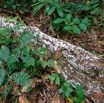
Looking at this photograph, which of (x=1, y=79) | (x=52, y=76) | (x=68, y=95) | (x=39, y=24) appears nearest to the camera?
(x=1, y=79)

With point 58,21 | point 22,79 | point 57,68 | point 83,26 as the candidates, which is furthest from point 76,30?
point 22,79

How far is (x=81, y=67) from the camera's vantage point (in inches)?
106

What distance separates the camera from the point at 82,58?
274cm

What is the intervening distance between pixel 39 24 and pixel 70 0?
0.86 m

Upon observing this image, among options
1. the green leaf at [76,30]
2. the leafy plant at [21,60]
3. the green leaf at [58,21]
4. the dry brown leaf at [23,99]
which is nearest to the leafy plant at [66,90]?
the leafy plant at [21,60]

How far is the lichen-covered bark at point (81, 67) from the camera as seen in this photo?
8.38ft

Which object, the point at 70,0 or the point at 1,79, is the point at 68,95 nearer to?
the point at 1,79

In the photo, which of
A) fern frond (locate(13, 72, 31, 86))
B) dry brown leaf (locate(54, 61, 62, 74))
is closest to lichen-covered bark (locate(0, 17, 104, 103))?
dry brown leaf (locate(54, 61, 62, 74))

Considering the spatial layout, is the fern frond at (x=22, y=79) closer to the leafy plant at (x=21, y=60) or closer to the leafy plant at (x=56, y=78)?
the leafy plant at (x=21, y=60)

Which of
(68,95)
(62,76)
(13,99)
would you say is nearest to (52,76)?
(62,76)

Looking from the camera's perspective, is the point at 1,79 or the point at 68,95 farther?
the point at 68,95

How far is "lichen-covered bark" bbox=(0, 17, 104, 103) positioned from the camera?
2.55 m

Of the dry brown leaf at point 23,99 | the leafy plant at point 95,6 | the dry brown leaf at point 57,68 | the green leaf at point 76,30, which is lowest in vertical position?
the dry brown leaf at point 23,99

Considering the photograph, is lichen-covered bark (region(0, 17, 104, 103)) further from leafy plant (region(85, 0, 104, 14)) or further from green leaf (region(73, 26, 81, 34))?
leafy plant (region(85, 0, 104, 14))
